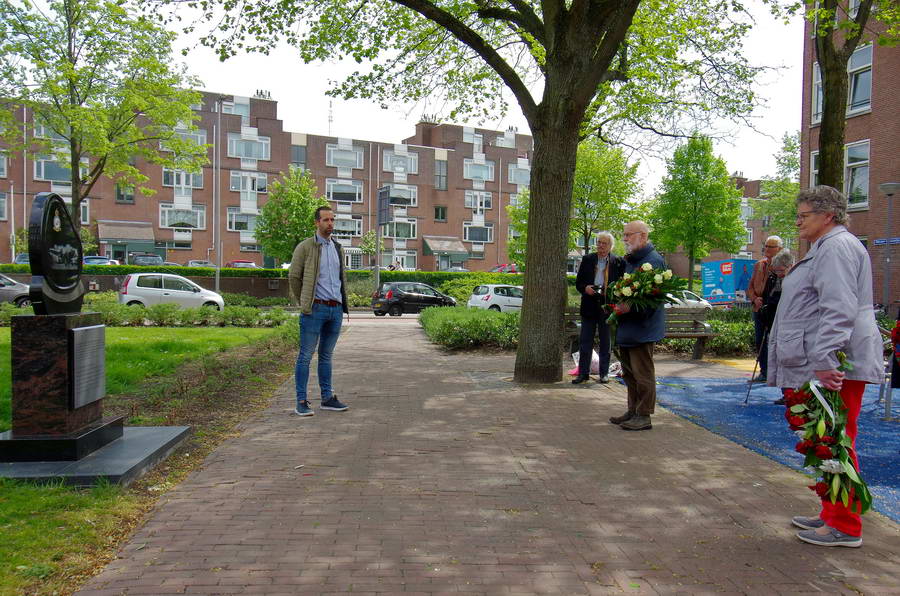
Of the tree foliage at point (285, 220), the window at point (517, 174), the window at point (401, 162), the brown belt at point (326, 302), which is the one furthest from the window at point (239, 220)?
the brown belt at point (326, 302)

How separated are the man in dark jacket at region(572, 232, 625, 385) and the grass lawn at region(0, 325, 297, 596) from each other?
3.89 meters

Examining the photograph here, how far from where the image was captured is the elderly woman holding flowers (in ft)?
11.1

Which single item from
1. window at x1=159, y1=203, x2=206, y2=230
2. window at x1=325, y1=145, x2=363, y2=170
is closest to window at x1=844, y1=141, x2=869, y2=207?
window at x1=325, y1=145, x2=363, y2=170

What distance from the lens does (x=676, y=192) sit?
38.5 m

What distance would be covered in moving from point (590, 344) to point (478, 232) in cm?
5336

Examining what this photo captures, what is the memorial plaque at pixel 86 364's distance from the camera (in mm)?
4512

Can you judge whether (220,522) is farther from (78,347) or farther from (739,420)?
(739,420)

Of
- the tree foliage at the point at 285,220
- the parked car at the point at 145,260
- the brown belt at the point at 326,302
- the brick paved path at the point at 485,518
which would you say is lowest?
the brick paved path at the point at 485,518

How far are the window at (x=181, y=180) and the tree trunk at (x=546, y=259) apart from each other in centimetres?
4660

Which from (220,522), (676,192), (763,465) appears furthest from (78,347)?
(676,192)

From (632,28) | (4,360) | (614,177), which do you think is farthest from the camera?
(614,177)

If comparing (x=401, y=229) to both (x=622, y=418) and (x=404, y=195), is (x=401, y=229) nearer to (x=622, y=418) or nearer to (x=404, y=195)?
(x=404, y=195)

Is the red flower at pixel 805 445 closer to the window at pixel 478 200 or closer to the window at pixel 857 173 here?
the window at pixel 857 173

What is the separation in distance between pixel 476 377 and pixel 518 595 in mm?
6156
